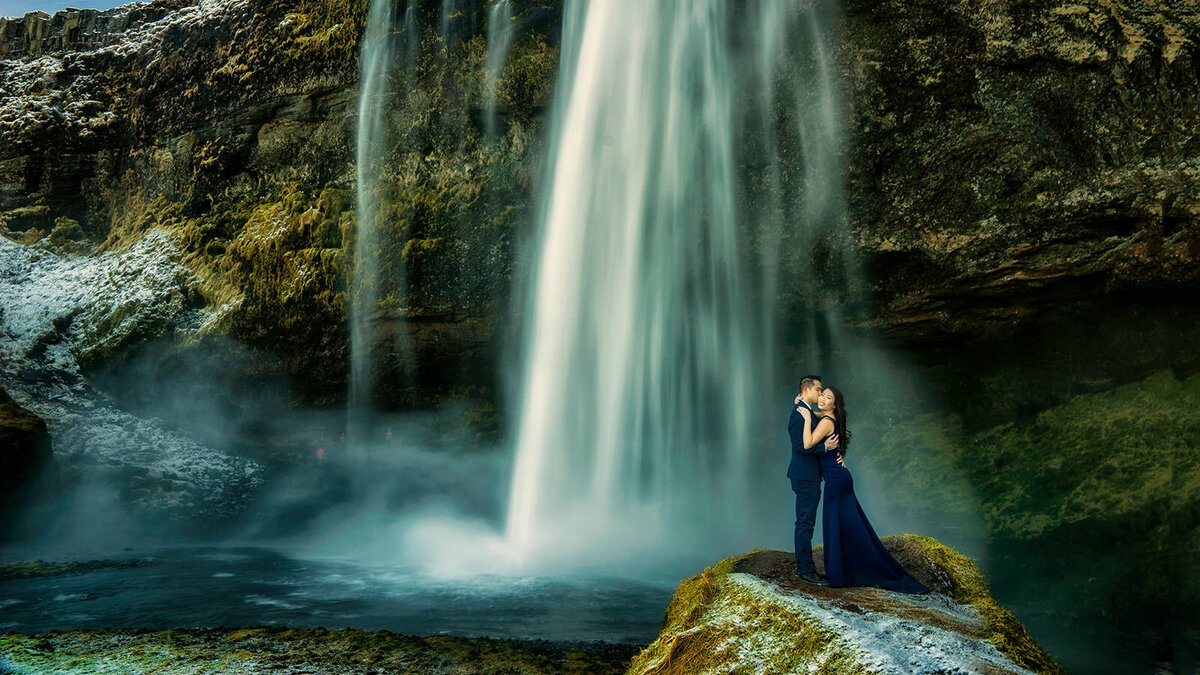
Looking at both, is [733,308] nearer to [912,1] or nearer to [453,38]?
[912,1]

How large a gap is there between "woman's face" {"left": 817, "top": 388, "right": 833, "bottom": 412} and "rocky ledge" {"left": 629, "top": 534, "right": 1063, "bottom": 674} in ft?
4.04

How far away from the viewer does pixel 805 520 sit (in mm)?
5168

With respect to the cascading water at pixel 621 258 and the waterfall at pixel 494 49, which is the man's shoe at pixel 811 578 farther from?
the waterfall at pixel 494 49

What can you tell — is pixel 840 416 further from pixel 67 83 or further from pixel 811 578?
pixel 67 83

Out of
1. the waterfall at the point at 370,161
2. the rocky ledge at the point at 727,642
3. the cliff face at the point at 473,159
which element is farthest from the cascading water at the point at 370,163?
the rocky ledge at the point at 727,642

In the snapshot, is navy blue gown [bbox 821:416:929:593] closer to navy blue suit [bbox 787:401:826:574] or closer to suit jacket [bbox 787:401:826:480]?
navy blue suit [bbox 787:401:826:574]

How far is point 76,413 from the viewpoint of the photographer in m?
16.5

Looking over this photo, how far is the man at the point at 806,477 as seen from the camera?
5.16m

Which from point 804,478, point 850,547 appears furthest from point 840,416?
point 850,547

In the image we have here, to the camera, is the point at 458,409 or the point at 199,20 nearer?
the point at 458,409

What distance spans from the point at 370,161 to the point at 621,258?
6.14m

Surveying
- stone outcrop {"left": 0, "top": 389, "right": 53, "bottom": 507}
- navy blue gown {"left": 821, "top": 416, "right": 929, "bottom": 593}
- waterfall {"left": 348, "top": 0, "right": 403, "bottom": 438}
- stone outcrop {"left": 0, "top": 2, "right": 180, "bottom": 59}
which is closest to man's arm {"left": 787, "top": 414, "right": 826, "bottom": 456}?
navy blue gown {"left": 821, "top": 416, "right": 929, "bottom": 593}

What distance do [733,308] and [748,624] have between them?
9.80 metres

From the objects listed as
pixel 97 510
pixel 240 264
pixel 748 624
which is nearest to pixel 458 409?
pixel 240 264
